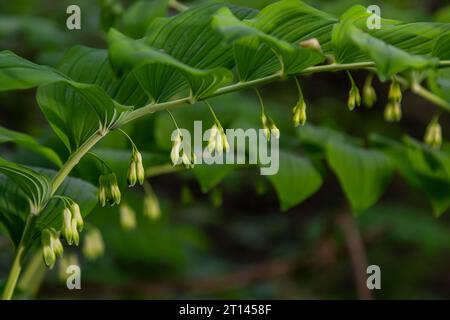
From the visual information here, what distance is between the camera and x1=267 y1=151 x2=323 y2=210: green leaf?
1.82m

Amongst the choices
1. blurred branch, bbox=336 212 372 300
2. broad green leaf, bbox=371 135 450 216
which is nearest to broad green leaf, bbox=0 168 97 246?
broad green leaf, bbox=371 135 450 216

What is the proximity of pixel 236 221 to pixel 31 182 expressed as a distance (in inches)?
185

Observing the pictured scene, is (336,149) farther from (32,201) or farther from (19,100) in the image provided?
(19,100)

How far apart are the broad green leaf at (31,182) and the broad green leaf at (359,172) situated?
A: 2.80ft

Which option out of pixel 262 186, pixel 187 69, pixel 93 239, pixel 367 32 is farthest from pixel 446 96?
pixel 93 239

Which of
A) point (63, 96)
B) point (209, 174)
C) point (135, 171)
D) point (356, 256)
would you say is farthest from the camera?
point (356, 256)

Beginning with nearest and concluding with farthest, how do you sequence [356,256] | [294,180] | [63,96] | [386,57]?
[386,57], [63,96], [294,180], [356,256]

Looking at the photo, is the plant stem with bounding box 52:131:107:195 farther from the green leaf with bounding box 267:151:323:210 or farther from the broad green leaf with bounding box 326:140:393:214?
the broad green leaf with bounding box 326:140:393:214

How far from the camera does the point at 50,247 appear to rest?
51.6 inches

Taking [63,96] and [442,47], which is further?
[63,96]

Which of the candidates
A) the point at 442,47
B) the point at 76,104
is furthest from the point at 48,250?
the point at 442,47

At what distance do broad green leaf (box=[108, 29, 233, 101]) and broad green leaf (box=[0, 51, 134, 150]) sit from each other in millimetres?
79

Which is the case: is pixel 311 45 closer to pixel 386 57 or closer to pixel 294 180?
pixel 386 57

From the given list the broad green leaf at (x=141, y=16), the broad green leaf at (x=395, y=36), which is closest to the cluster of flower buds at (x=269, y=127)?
the broad green leaf at (x=395, y=36)
